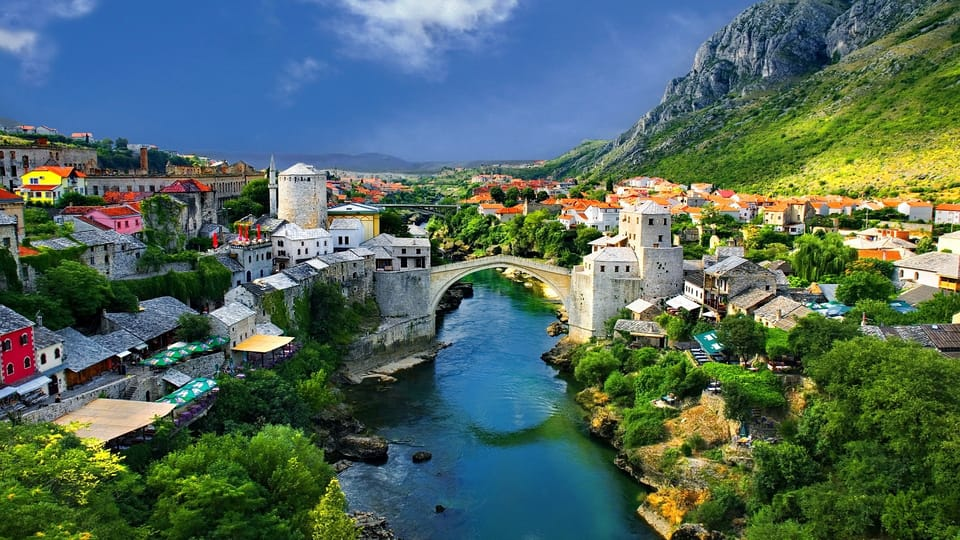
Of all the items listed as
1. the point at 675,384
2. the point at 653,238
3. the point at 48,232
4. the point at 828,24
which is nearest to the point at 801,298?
the point at 653,238

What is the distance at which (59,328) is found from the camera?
2164 centimetres

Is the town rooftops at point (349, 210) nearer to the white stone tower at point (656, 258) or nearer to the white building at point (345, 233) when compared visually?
the white building at point (345, 233)

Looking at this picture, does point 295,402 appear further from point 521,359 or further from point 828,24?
point 828,24

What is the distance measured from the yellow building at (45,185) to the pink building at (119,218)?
5547mm

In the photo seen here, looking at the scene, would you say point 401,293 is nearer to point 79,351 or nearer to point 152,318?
point 152,318

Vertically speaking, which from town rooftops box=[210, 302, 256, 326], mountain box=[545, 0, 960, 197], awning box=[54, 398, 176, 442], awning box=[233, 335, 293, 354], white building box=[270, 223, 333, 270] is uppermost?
mountain box=[545, 0, 960, 197]

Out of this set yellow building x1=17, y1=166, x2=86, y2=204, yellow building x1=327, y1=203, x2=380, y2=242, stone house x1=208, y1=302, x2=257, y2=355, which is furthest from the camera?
yellow building x1=327, y1=203, x2=380, y2=242

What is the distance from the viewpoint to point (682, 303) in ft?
103

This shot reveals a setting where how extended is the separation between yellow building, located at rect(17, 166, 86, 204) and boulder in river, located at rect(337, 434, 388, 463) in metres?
21.2

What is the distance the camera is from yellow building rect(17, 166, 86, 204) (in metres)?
34.8

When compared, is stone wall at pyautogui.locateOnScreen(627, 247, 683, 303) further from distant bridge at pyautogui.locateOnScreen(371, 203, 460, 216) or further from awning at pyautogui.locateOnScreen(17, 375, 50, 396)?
distant bridge at pyautogui.locateOnScreen(371, 203, 460, 216)

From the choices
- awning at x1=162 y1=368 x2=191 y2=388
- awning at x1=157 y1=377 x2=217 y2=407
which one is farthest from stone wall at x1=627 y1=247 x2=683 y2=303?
awning at x1=162 y1=368 x2=191 y2=388

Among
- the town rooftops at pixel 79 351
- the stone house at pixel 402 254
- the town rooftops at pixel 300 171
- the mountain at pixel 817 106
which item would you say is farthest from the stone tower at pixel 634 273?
the mountain at pixel 817 106

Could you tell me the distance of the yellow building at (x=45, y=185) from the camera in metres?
34.8
